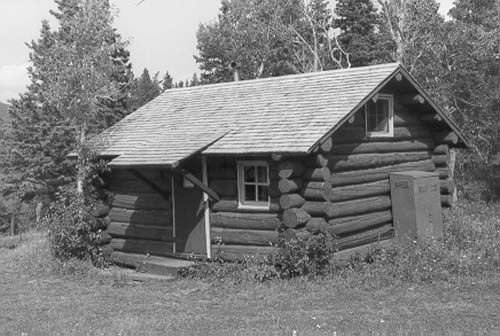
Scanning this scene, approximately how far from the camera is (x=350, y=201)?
13.2 meters

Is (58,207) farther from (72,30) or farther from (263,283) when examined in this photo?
(263,283)

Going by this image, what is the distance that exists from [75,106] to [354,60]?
96.0 ft

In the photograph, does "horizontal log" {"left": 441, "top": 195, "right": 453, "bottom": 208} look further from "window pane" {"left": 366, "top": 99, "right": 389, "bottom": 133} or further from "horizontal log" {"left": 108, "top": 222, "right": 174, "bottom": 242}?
"horizontal log" {"left": 108, "top": 222, "right": 174, "bottom": 242}

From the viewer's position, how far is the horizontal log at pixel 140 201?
1429cm

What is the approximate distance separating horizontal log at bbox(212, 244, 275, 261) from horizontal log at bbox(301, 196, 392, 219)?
3.78 feet

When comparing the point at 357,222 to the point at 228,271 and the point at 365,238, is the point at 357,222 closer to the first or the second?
the point at 365,238

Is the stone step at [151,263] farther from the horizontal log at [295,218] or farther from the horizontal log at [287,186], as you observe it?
the horizontal log at [287,186]

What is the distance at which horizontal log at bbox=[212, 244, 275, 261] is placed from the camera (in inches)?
489

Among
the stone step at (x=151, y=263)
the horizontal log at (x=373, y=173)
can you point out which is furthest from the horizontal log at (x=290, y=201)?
the stone step at (x=151, y=263)

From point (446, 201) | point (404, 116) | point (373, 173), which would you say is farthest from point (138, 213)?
point (446, 201)

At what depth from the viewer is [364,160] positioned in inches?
536

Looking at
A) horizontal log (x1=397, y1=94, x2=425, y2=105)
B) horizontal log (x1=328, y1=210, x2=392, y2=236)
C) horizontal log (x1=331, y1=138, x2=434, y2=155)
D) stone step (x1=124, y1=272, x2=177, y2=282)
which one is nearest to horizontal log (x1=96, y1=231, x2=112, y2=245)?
stone step (x1=124, y1=272, x2=177, y2=282)

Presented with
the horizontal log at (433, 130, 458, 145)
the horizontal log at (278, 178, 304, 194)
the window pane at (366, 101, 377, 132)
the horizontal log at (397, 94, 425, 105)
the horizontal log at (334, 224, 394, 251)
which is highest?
the horizontal log at (397, 94, 425, 105)

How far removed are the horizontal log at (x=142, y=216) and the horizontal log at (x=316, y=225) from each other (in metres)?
3.72
